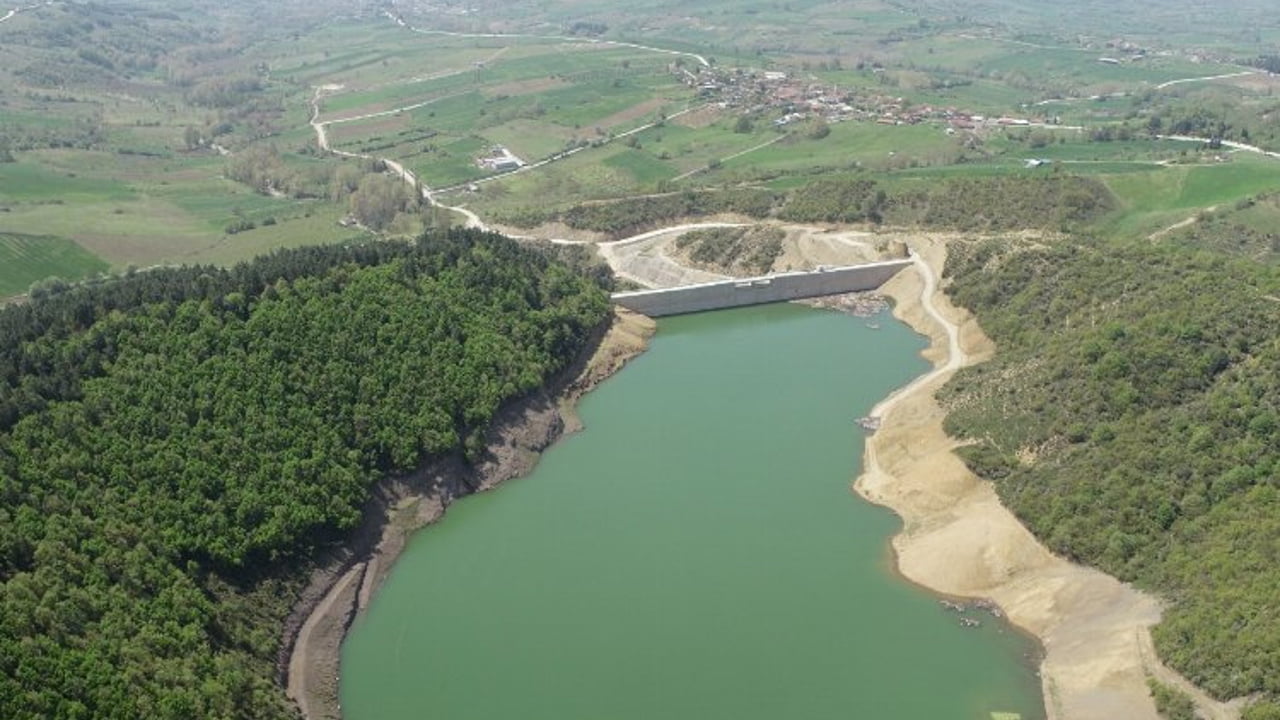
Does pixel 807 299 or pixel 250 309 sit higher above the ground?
pixel 250 309

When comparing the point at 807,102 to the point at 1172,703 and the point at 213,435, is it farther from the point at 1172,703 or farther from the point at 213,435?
the point at 1172,703

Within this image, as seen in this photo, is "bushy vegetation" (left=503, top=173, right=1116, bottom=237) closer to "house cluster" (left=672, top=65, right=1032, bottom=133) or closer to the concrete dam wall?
the concrete dam wall

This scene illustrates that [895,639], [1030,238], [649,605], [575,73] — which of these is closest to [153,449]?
[649,605]

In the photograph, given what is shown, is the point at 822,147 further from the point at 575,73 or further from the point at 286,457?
the point at 286,457

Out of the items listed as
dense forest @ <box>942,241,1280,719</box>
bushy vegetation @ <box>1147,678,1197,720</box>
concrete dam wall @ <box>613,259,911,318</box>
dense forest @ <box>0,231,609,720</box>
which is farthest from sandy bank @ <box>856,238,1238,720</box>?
concrete dam wall @ <box>613,259,911,318</box>

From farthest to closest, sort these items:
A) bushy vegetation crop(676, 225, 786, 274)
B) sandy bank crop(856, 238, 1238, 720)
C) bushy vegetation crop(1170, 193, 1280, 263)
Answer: bushy vegetation crop(676, 225, 786, 274) → bushy vegetation crop(1170, 193, 1280, 263) → sandy bank crop(856, 238, 1238, 720)

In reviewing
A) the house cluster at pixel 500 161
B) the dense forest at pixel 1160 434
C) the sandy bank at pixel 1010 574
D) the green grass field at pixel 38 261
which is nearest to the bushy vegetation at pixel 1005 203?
the dense forest at pixel 1160 434
